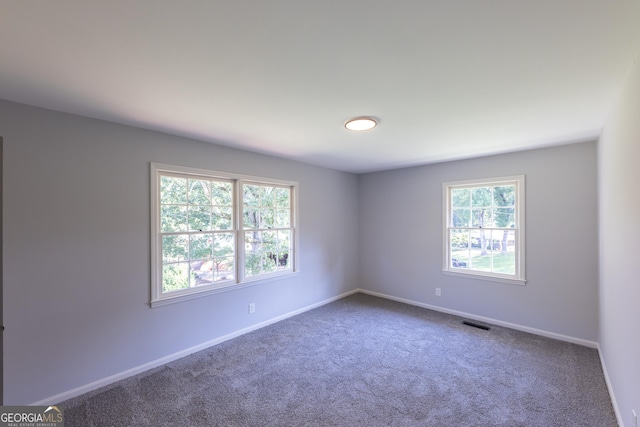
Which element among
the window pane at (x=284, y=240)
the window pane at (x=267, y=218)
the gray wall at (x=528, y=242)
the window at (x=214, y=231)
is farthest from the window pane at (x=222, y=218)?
the gray wall at (x=528, y=242)

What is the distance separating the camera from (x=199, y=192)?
3229 mm

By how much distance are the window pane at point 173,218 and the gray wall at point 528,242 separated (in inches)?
132

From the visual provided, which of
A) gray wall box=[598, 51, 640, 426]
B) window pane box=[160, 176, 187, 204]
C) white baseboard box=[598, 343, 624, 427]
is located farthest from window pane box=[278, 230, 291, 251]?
white baseboard box=[598, 343, 624, 427]

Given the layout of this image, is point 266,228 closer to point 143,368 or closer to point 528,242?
point 143,368

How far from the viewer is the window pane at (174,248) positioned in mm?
2951

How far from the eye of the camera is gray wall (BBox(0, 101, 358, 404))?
209 cm

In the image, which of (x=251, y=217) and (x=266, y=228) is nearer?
(x=251, y=217)

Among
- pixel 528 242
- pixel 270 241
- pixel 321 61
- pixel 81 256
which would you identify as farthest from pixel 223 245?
pixel 528 242

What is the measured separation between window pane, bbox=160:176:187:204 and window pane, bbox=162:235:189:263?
40 centimetres

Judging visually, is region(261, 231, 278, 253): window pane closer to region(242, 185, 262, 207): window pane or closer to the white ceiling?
region(242, 185, 262, 207): window pane

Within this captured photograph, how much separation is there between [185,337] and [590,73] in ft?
13.5

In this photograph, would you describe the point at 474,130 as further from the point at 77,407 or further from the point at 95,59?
the point at 77,407

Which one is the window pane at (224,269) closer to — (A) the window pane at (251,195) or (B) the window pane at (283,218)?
(A) the window pane at (251,195)

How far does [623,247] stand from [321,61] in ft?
7.71
